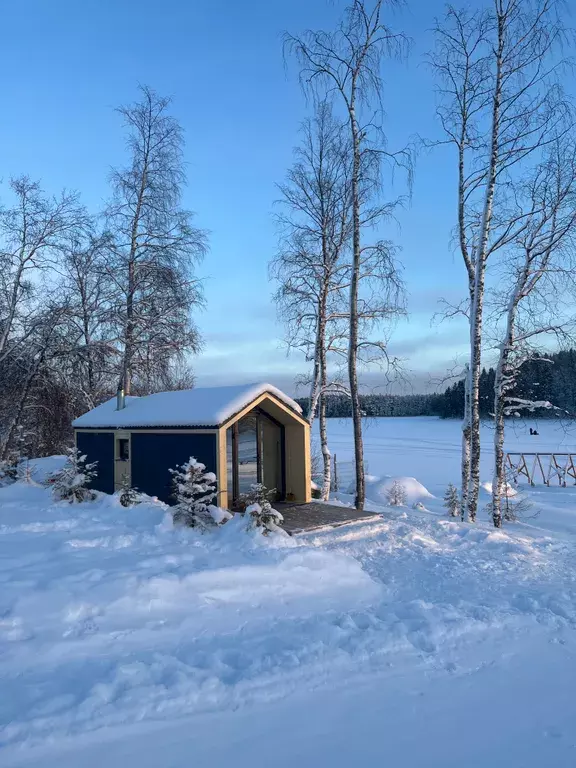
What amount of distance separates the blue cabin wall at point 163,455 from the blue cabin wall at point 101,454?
35.9 inches

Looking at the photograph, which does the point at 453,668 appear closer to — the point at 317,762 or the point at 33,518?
the point at 317,762

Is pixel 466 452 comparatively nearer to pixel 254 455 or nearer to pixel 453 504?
pixel 453 504

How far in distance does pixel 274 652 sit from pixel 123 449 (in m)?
7.58

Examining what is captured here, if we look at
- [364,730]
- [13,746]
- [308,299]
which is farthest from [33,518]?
[308,299]

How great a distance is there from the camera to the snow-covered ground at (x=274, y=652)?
3102mm

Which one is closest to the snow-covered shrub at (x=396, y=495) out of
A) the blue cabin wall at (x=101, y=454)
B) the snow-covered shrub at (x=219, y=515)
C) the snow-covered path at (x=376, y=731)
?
the snow-covered shrub at (x=219, y=515)

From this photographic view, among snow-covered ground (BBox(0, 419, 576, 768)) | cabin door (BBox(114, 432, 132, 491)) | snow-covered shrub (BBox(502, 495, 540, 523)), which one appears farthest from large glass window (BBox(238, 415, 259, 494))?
snow-covered shrub (BBox(502, 495, 540, 523))

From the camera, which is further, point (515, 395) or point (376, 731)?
point (515, 395)

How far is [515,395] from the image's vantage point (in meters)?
15.5

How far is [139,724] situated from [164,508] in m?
5.57

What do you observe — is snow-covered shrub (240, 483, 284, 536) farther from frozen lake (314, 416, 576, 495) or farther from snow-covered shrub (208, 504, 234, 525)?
frozen lake (314, 416, 576, 495)

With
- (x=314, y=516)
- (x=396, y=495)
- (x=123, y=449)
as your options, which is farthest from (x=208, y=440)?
(x=396, y=495)

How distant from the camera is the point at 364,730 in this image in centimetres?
328

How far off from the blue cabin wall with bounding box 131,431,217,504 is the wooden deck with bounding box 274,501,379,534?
5.88ft
